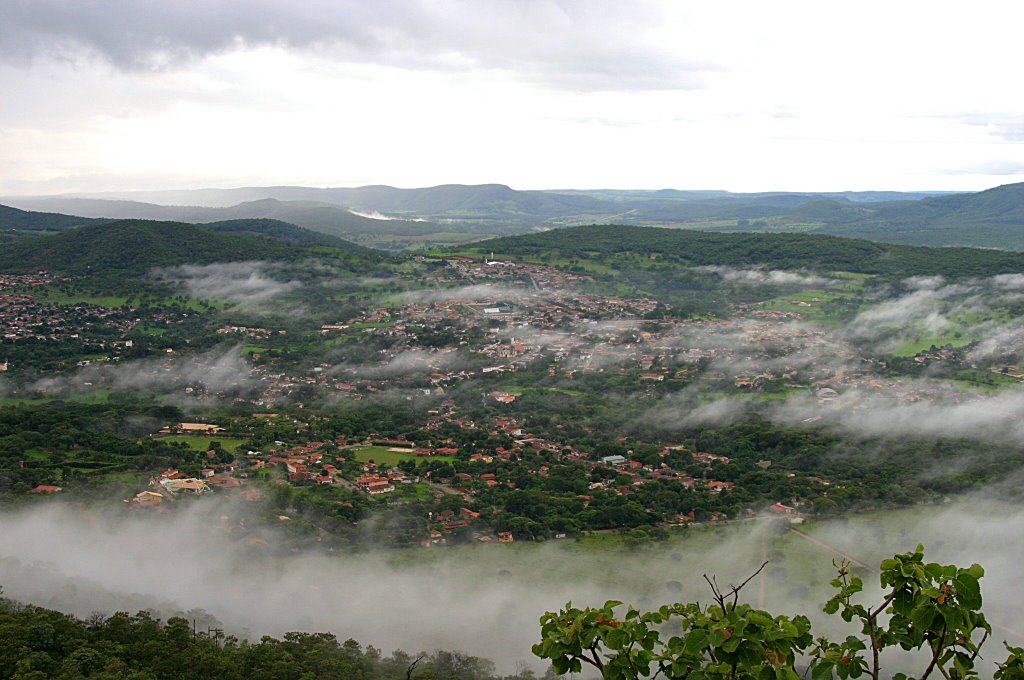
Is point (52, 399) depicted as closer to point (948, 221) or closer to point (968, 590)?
point (968, 590)

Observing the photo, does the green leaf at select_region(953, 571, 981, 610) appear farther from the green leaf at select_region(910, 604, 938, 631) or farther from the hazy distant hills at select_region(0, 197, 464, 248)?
the hazy distant hills at select_region(0, 197, 464, 248)

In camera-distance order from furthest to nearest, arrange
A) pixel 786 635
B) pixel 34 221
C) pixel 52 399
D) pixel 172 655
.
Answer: pixel 34 221 → pixel 52 399 → pixel 172 655 → pixel 786 635

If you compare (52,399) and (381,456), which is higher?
(52,399)

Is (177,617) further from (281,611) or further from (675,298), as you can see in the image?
(675,298)

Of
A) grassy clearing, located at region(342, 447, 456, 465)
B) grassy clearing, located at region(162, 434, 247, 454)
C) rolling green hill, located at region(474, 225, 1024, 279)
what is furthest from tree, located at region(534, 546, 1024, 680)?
rolling green hill, located at region(474, 225, 1024, 279)

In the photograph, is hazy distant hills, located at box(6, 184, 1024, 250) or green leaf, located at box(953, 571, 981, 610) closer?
green leaf, located at box(953, 571, 981, 610)

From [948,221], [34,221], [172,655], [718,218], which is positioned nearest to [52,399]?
[172,655]
